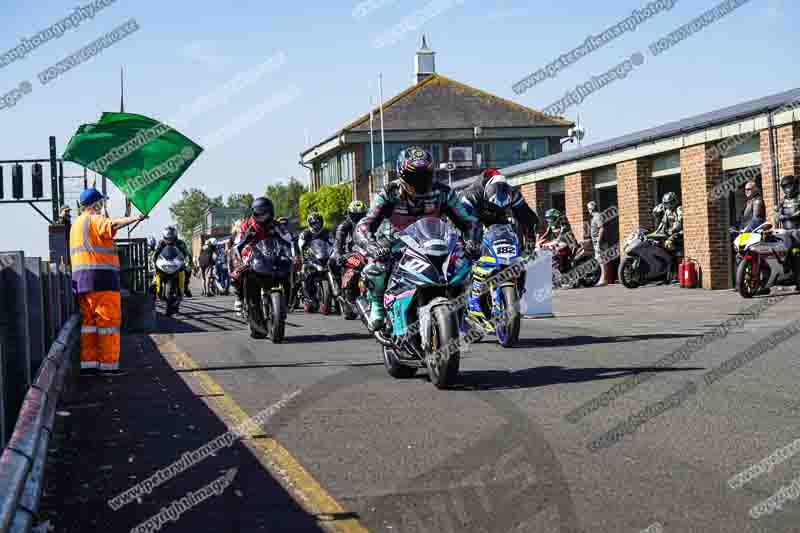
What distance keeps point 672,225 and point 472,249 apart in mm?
16608

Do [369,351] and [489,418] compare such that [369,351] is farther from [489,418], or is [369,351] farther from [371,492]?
[371,492]

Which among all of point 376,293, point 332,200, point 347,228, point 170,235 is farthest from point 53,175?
point 332,200

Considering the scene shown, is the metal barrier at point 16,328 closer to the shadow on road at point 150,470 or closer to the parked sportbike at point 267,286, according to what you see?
the shadow on road at point 150,470

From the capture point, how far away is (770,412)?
24.0 ft

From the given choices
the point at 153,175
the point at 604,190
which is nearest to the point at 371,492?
the point at 153,175

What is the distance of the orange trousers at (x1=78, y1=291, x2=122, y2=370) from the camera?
11102 mm

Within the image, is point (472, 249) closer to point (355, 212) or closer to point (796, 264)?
point (355, 212)

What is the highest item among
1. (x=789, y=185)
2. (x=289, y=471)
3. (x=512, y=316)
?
(x=789, y=185)

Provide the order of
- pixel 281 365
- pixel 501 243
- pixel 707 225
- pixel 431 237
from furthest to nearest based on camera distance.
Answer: pixel 707 225 < pixel 501 243 < pixel 281 365 < pixel 431 237

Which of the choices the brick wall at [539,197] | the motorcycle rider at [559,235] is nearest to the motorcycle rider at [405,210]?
the motorcycle rider at [559,235]

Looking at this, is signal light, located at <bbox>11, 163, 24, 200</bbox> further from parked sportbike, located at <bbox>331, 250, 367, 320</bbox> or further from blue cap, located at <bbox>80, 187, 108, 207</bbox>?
blue cap, located at <bbox>80, 187, 108, 207</bbox>

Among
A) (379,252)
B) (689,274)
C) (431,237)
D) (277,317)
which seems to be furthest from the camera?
(689,274)

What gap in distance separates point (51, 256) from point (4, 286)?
1256 centimetres

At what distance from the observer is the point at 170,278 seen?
2286cm
